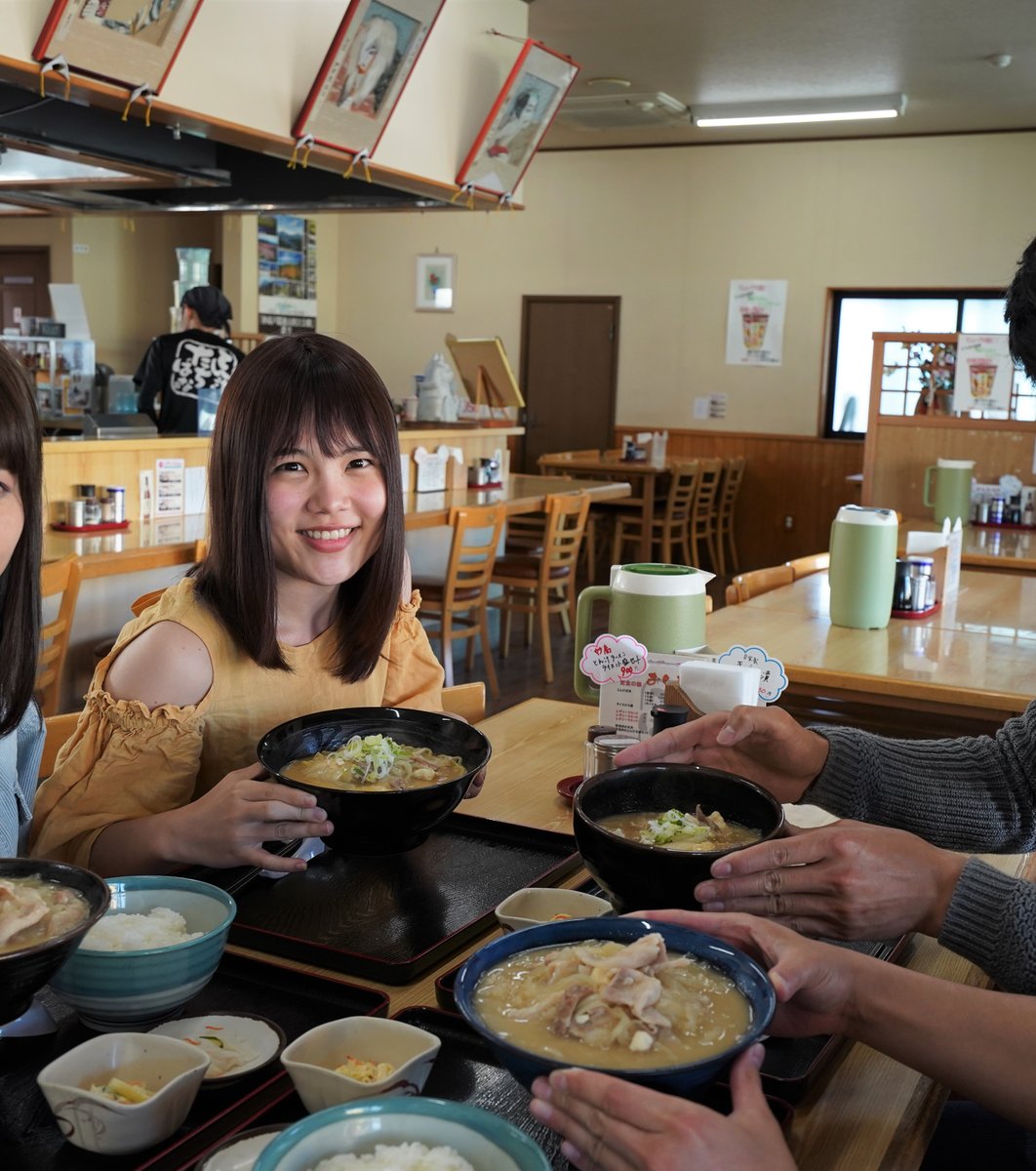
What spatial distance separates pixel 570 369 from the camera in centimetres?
1053

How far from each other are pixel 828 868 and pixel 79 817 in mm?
860

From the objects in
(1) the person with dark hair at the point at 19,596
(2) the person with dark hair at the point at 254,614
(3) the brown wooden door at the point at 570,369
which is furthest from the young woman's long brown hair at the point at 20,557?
(3) the brown wooden door at the point at 570,369

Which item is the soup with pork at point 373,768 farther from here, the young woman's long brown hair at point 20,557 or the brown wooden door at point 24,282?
the brown wooden door at point 24,282

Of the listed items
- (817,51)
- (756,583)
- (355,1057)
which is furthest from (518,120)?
(355,1057)

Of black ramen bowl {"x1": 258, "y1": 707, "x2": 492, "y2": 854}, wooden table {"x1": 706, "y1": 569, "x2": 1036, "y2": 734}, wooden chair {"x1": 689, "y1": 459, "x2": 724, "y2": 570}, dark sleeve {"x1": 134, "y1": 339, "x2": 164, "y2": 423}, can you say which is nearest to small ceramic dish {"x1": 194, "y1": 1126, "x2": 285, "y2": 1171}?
black ramen bowl {"x1": 258, "y1": 707, "x2": 492, "y2": 854}

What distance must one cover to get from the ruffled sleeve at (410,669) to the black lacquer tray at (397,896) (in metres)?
0.42

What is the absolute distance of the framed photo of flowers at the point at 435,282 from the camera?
10859 mm

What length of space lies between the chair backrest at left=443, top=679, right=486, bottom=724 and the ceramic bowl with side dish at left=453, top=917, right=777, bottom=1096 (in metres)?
1.12

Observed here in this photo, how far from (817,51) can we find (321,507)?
263 inches

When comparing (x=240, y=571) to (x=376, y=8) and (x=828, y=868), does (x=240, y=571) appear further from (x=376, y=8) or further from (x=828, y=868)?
(x=376, y=8)

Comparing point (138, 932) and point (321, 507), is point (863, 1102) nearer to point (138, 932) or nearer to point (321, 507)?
point (138, 932)

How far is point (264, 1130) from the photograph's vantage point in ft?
2.68

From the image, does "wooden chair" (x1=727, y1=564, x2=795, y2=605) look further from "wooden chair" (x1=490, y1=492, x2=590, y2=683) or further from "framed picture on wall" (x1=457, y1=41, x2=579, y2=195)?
"framed picture on wall" (x1=457, y1=41, x2=579, y2=195)

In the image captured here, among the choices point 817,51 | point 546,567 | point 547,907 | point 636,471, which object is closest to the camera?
point 547,907
